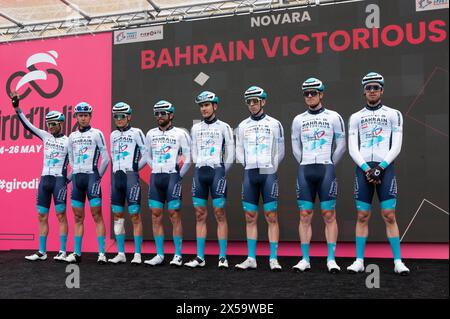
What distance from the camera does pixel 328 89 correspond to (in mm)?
6191

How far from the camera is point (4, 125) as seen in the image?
297 inches

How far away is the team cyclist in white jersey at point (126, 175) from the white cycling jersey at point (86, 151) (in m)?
0.24

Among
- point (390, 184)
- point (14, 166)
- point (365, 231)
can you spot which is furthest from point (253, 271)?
point (14, 166)

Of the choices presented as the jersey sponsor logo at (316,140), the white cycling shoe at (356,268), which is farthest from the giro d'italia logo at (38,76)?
the white cycling shoe at (356,268)

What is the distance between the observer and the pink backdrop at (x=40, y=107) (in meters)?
7.12

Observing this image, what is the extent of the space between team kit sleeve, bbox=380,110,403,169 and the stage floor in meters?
1.10

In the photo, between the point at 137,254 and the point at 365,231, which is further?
the point at 137,254

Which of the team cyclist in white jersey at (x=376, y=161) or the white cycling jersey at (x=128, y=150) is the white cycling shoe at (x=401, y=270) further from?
the white cycling jersey at (x=128, y=150)

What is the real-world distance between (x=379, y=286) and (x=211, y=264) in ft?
6.89

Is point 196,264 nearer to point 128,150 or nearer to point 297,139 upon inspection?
point 128,150

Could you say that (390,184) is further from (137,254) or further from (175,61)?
(175,61)

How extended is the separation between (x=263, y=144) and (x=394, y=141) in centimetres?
134

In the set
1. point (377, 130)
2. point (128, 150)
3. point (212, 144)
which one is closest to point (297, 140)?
point (377, 130)

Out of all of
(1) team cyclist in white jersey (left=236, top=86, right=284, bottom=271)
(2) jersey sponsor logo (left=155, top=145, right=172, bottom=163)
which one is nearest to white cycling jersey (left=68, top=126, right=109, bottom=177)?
(2) jersey sponsor logo (left=155, top=145, right=172, bottom=163)
